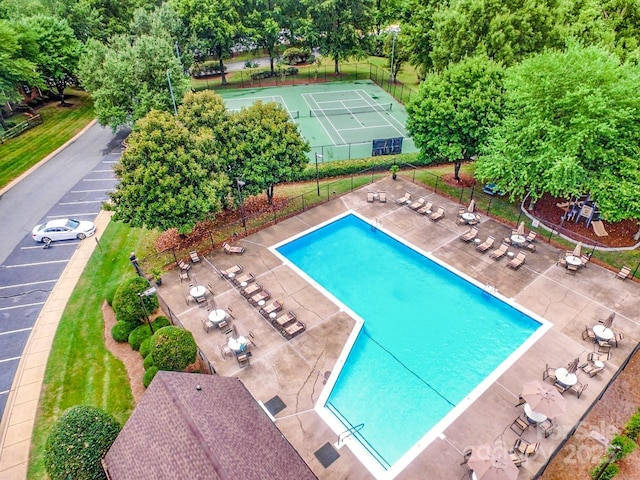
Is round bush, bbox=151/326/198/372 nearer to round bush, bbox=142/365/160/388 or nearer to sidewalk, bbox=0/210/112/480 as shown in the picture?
round bush, bbox=142/365/160/388

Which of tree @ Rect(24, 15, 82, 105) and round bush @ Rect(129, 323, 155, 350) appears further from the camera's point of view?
tree @ Rect(24, 15, 82, 105)

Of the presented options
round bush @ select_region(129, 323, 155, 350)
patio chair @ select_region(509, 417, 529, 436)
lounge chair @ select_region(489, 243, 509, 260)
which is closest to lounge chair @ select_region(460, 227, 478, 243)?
lounge chair @ select_region(489, 243, 509, 260)

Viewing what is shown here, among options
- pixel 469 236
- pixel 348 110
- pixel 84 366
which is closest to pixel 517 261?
pixel 469 236

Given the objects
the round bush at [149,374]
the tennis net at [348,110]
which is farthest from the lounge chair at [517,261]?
the tennis net at [348,110]

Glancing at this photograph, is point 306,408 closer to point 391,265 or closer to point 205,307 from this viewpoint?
point 205,307

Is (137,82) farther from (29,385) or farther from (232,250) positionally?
(29,385)

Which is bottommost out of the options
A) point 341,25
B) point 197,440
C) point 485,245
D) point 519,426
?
point 519,426
